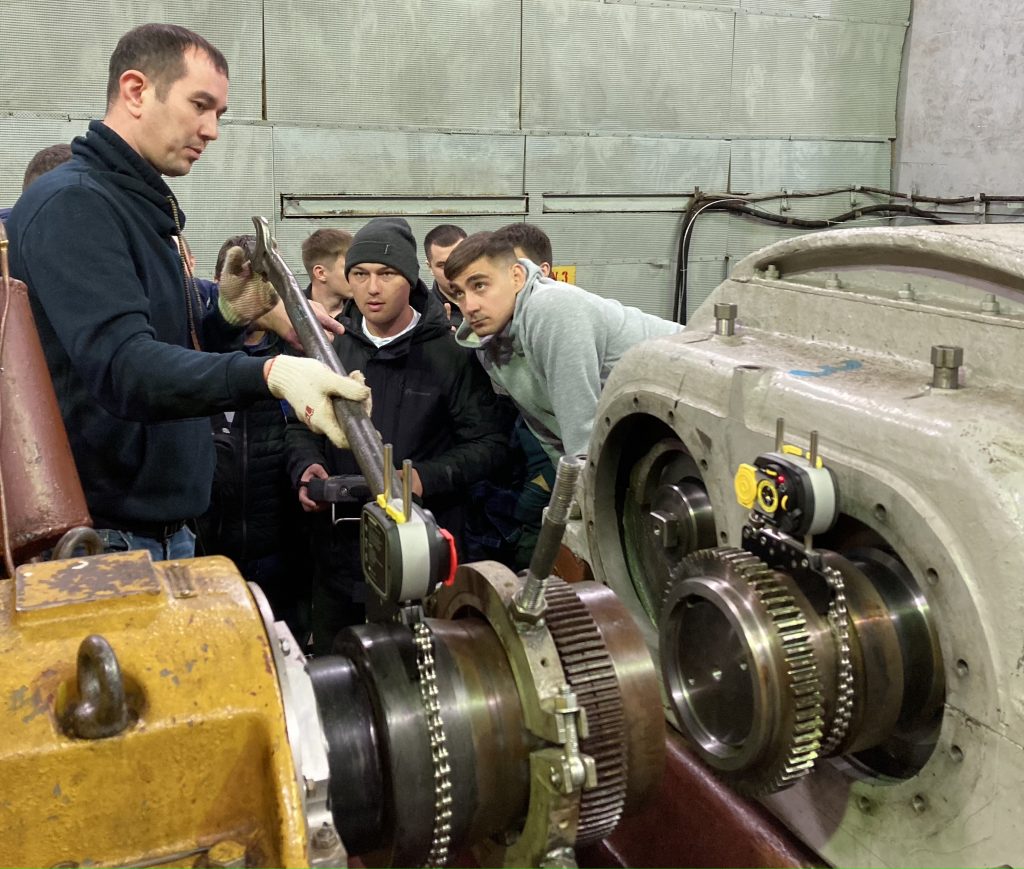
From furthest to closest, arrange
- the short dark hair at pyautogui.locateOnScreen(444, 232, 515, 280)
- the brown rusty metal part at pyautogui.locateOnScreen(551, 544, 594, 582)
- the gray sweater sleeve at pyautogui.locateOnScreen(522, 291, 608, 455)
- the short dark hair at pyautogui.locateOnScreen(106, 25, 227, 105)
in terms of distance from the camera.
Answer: the short dark hair at pyautogui.locateOnScreen(444, 232, 515, 280) < the gray sweater sleeve at pyautogui.locateOnScreen(522, 291, 608, 455) < the brown rusty metal part at pyautogui.locateOnScreen(551, 544, 594, 582) < the short dark hair at pyautogui.locateOnScreen(106, 25, 227, 105)

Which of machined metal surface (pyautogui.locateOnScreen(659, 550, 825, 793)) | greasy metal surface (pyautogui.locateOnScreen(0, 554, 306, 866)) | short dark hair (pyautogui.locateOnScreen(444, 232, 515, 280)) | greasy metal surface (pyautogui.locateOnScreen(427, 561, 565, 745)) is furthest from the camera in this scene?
short dark hair (pyautogui.locateOnScreen(444, 232, 515, 280))

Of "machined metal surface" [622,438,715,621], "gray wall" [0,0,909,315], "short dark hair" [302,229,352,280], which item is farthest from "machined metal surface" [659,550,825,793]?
"gray wall" [0,0,909,315]

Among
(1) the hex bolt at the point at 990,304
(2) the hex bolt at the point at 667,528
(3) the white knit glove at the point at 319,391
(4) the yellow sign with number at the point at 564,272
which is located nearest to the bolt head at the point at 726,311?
(2) the hex bolt at the point at 667,528

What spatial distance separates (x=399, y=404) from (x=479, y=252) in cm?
41

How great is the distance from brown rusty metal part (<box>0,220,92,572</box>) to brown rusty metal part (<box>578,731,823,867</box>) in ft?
2.48

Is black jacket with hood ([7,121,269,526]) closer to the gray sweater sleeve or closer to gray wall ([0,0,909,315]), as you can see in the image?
the gray sweater sleeve

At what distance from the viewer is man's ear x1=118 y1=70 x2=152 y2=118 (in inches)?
64.5

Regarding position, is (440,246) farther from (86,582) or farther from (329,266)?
(86,582)

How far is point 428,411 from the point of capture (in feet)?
8.01

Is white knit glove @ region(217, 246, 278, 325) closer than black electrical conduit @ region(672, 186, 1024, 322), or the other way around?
white knit glove @ region(217, 246, 278, 325)

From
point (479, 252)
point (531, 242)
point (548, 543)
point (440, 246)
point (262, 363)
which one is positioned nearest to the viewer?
point (548, 543)

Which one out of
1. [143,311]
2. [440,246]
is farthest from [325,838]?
[440,246]

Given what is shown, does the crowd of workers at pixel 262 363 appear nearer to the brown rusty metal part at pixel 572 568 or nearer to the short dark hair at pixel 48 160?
the short dark hair at pixel 48 160

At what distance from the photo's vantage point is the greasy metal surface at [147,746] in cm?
70
